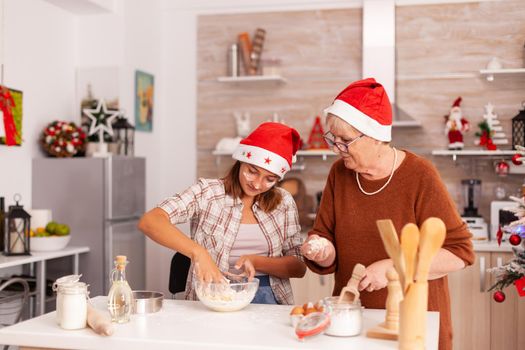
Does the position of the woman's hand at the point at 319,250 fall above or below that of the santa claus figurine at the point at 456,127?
below

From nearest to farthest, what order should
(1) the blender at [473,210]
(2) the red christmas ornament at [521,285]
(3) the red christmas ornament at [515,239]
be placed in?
(3) the red christmas ornament at [515,239]
(2) the red christmas ornament at [521,285]
(1) the blender at [473,210]

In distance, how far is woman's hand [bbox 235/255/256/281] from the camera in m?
2.36

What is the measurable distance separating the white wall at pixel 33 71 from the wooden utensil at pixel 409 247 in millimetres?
3120

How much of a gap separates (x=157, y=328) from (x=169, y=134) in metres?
3.65

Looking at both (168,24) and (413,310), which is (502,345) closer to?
(413,310)

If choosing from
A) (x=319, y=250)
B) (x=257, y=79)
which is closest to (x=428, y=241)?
(x=319, y=250)

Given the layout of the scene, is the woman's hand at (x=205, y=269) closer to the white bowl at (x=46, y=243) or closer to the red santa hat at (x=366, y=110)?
the red santa hat at (x=366, y=110)

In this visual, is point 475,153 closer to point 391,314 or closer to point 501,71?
point 501,71

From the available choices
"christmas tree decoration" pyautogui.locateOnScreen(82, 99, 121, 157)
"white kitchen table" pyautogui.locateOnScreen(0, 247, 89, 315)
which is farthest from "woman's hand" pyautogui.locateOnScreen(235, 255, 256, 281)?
"christmas tree decoration" pyautogui.locateOnScreen(82, 99, 121, 157)

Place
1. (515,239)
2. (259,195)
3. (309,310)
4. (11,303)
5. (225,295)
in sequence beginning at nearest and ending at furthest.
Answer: (309,310) → (225,295) → (259,195) → (515,239) → (11,303)

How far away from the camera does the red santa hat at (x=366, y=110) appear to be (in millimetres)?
2252

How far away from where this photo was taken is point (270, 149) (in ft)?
8.47

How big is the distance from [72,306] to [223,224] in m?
0.78

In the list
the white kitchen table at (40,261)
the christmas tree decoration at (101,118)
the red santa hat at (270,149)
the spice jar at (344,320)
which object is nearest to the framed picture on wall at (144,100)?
the christmas tree decoration at (101,118)
